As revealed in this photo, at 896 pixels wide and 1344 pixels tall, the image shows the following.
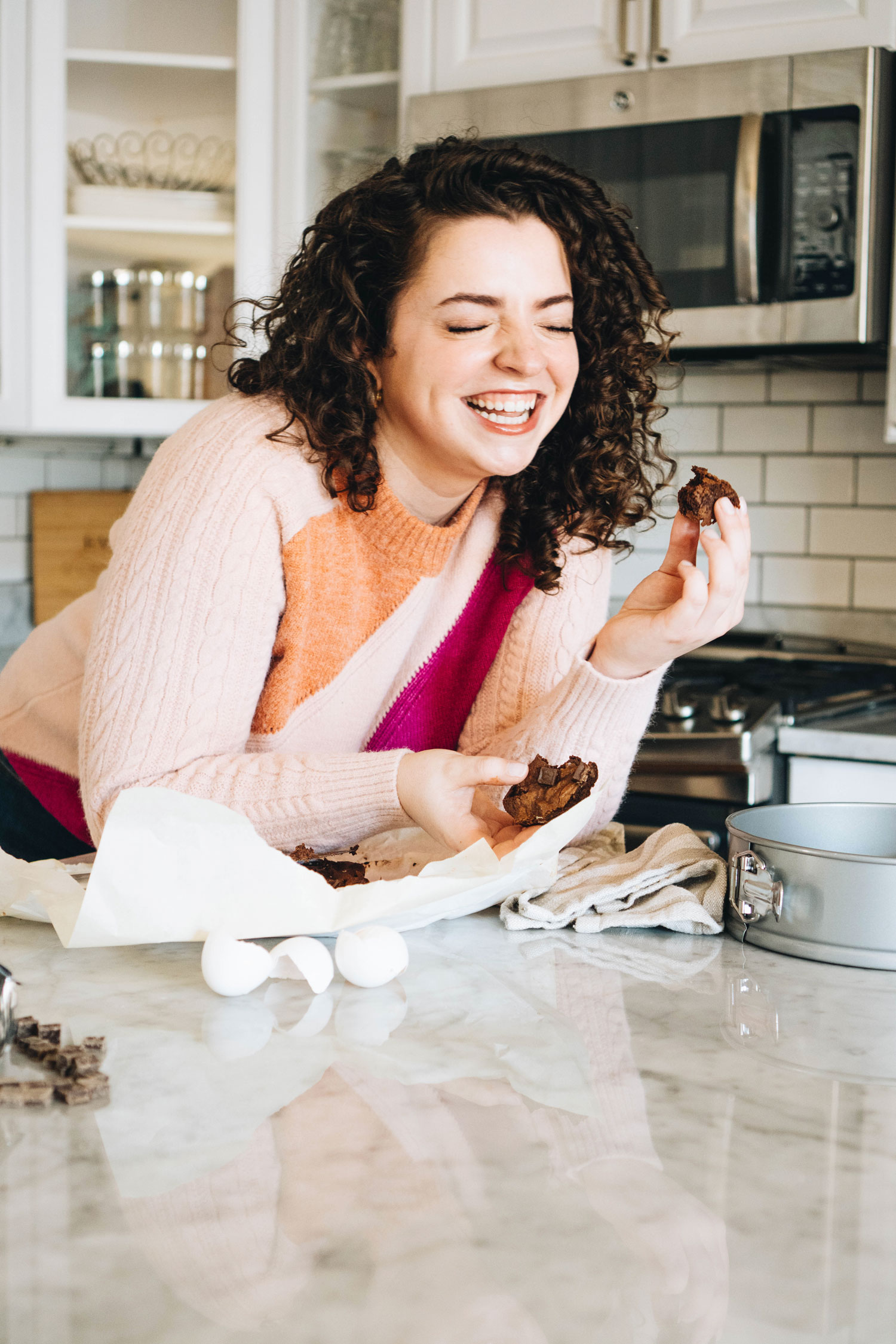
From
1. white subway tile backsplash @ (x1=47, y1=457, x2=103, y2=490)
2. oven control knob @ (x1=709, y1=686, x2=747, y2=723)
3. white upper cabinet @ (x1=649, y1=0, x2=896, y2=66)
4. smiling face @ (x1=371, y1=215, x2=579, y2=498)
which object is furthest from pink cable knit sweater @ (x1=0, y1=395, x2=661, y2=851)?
white subway tile backsplash @ (x1=47, y1=457, x2=103, y2=490)

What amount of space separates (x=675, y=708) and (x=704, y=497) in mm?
1013

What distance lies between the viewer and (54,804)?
1394 millimetres

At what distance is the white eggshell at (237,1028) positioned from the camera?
714 mm

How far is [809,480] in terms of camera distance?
2.62 metres

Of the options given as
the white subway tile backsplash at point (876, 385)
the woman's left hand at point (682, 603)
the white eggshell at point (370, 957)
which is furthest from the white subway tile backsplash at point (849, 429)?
the white eggshell at point (370, 957)

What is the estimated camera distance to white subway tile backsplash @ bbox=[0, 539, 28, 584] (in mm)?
2875

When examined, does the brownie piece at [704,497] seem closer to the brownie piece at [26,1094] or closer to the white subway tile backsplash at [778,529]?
the brownie piece at [26,1094]

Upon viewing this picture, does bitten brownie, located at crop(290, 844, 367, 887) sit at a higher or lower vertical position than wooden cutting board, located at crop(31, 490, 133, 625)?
lower

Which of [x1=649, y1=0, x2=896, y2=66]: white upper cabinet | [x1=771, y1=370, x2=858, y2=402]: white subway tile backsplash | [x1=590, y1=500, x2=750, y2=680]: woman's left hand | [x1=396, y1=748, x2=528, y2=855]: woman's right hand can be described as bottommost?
[x1=396, y1=748, x2=528, y2=855]: woman's right hand

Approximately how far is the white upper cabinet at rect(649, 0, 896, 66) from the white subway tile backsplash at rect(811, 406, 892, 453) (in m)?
0.70

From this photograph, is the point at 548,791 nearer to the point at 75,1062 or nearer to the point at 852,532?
the point at 75,1062

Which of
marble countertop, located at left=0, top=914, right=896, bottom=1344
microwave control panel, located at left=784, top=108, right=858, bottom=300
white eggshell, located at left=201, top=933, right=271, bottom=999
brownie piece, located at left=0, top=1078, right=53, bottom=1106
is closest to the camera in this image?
A: marble countertop, located at left=0, top=914, right=896, bottom=1344

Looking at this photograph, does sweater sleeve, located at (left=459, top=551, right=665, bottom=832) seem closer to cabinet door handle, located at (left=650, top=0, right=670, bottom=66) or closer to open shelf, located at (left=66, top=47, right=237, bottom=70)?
cabinet door handle, located at (left=650, top=0, right=670, bottom=66)

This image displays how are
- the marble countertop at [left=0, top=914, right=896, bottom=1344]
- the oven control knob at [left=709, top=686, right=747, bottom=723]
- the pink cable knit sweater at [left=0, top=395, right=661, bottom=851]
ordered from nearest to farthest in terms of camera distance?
the marble countertop at [left=0, top=914, right=896, bottom=1344]
the pink cable knit sweater at [left=0, top=395, right=661, bottom=851]
the oven control knob at [left=709, top=686, right=747, bottom=723]
